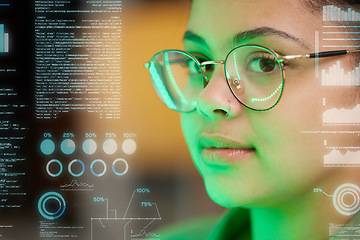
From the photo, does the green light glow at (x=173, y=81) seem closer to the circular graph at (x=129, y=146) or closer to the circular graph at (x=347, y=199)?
the circular graph at (x=129, y=146)

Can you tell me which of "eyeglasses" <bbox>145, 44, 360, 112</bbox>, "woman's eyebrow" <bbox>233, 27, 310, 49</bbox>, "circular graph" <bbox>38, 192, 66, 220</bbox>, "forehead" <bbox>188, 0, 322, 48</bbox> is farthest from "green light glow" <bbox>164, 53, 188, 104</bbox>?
"circular graph" <bbox>38, 192, 66, 220</bbox>

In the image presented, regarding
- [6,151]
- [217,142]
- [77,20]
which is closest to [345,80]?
[217,142]

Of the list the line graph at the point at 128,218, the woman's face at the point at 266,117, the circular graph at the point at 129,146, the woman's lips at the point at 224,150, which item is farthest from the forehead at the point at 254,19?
the line graph at the point at 128,218

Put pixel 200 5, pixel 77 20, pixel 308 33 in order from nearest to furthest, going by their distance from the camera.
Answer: pixel 308 33, pixel 200 5, pixel 77 20

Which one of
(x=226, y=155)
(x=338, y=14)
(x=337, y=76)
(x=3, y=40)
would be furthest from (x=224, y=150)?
(x=3, y=40)

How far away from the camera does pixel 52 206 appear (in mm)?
1437

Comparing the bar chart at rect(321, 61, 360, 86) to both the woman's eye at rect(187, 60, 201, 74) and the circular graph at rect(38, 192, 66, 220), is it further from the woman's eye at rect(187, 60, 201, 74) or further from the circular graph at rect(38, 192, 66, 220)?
the circular graph at rect(38, 192, 66, 220)

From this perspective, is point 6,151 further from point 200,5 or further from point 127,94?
point 200,5

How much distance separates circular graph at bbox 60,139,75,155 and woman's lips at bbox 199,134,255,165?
0.46 metres

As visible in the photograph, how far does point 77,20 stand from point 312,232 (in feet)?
3.32

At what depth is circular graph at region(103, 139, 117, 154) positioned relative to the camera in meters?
1.41

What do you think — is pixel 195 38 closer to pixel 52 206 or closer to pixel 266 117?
pixel 266 117

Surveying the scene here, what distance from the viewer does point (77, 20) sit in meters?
1.42

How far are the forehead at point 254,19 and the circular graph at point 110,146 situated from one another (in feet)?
1.51
